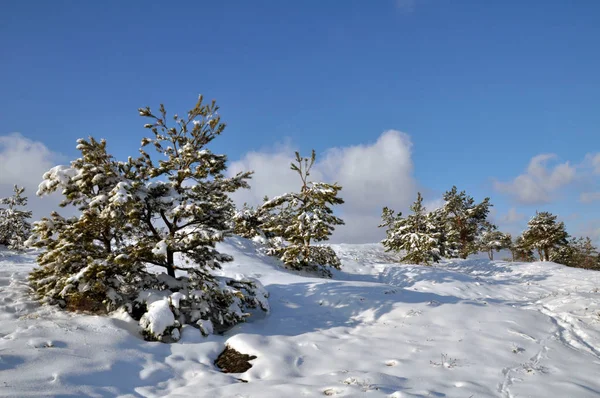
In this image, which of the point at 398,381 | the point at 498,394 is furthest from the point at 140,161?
the point at 498,394

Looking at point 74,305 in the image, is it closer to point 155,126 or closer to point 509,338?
point 155,126

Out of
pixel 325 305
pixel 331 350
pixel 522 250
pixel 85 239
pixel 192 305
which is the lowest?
pixel 331 350

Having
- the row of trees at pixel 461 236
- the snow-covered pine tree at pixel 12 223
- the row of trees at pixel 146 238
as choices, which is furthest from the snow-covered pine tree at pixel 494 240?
the snow-covered pine tree at pixel 12 223

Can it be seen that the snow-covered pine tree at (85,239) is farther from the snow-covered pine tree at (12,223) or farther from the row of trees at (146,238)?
the snow-covered pine tree at (12,223)

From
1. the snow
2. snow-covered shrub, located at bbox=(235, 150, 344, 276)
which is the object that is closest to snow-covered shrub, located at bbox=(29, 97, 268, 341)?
the snow

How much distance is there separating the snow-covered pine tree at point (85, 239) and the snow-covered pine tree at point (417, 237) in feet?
71.1

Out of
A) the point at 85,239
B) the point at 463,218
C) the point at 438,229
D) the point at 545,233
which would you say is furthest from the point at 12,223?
the point at 545,233

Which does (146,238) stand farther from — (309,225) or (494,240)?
(494,240)

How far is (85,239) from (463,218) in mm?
35896

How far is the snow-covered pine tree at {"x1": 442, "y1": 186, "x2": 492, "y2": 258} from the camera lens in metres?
36.0

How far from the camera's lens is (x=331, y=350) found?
353 inches

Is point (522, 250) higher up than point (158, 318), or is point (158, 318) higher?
point (522, 250)

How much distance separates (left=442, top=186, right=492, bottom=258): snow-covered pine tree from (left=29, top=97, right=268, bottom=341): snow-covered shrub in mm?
30021

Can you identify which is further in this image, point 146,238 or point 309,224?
point 309,224
